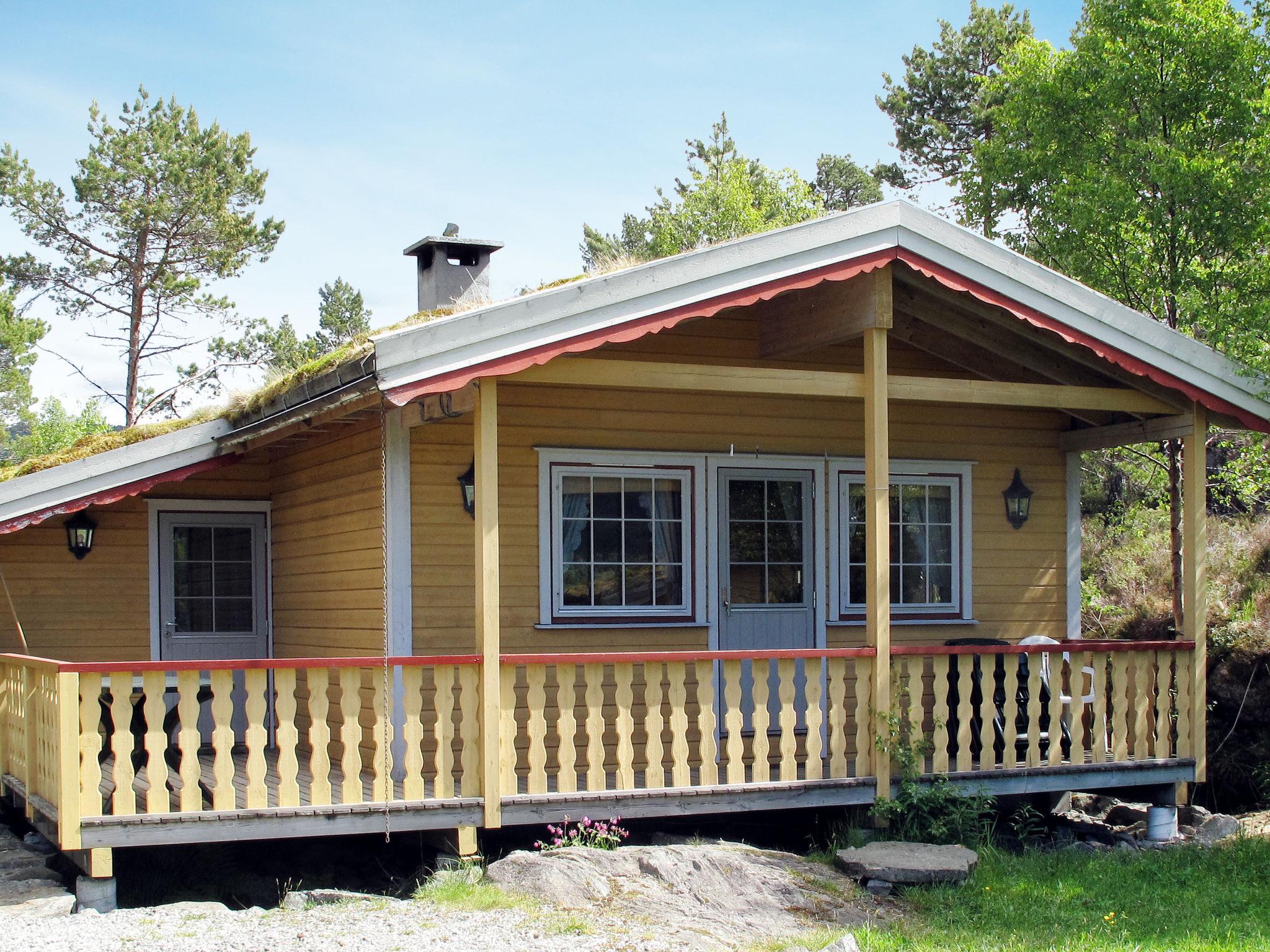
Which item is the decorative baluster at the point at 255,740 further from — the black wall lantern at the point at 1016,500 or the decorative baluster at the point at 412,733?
the black wall lantern at the point at 1016,500

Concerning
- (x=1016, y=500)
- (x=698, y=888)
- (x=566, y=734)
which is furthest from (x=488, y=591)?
(x=1016, y=500)

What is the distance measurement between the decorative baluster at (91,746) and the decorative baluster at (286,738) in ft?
3.02

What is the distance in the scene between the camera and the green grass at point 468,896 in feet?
22.1

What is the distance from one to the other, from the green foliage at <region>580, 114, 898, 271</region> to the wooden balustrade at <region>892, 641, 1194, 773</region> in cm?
2256

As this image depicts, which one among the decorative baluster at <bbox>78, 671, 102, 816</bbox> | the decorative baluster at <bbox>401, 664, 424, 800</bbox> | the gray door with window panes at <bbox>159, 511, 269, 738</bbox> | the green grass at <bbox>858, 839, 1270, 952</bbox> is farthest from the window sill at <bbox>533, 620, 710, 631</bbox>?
the gray door with window panes at <bbox>159, 511, 269, 738</bbox>

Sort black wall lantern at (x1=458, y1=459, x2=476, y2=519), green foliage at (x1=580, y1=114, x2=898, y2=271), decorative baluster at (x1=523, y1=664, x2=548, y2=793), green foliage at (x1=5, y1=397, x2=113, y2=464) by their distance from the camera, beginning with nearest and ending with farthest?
decorative baluster at (x1=523, y1=664, x2=548, y2=793)
black wall lantern at (x1=458, y1=459, x2=476, y2=519)
green foliage at (x1=580, y1=114, x2=898, y2=271)
green foliage at (x1=5, y1=397, x2=113, y2=464)

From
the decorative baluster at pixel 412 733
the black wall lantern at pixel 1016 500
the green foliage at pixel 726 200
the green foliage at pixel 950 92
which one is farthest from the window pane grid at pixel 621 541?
the green foliage at pixel 726 200

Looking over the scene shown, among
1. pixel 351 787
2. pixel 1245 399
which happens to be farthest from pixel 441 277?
pixel 1245 399

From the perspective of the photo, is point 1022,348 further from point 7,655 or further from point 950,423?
point 7,655

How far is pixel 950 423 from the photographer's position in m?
10.6

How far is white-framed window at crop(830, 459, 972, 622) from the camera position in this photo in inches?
400

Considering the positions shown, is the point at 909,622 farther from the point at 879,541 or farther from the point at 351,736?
the point at 351,736

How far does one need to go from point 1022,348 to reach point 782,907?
16.6ft

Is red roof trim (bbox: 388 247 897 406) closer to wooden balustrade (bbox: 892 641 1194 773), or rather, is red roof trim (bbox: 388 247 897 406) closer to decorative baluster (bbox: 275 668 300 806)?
decorative baluster (bbox: 275 668 300 806)
